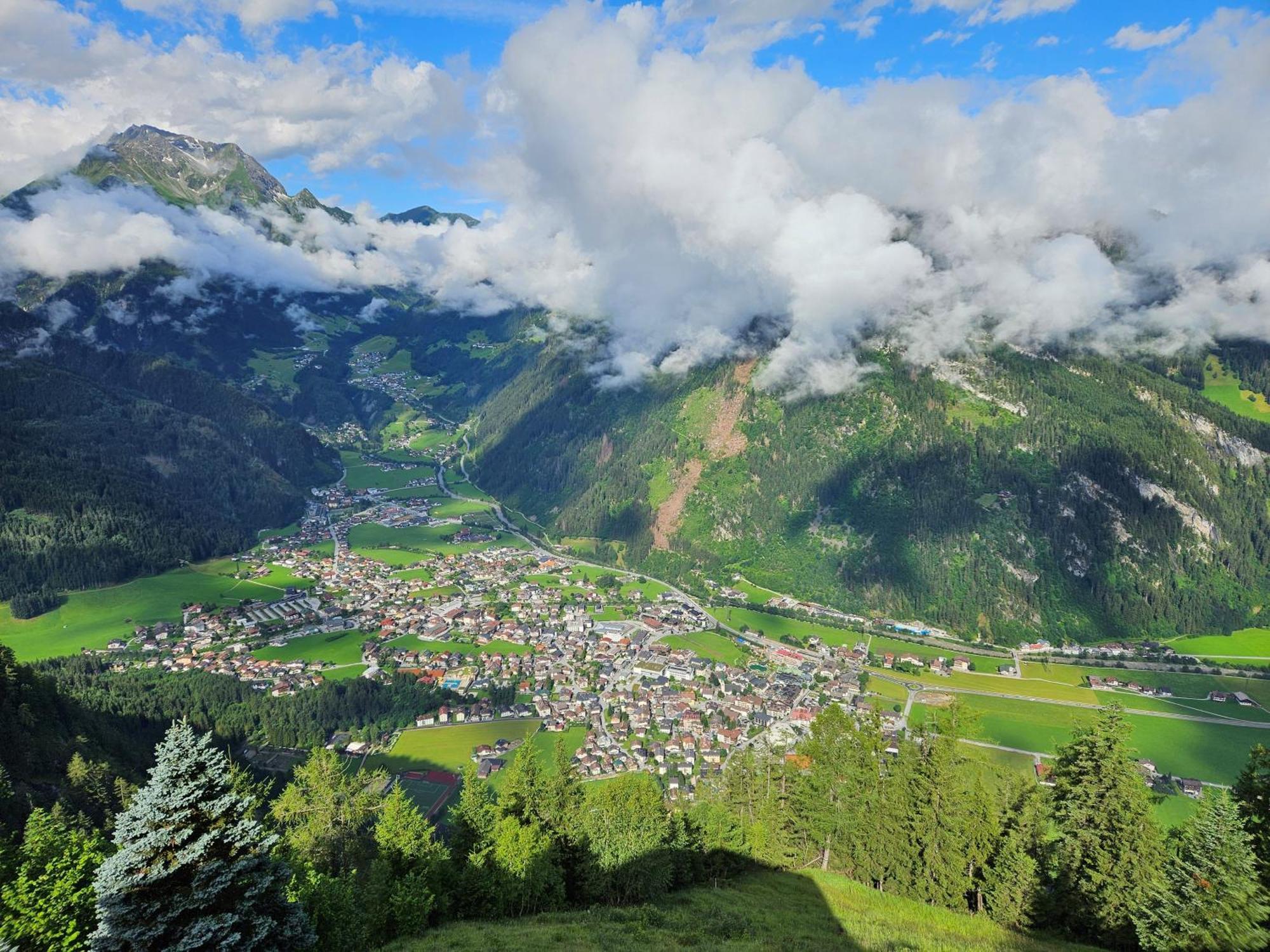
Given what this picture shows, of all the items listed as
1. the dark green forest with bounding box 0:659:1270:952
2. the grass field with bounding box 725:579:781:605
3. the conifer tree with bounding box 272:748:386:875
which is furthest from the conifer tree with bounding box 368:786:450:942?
the grass field with bounding box 725:579:781:605

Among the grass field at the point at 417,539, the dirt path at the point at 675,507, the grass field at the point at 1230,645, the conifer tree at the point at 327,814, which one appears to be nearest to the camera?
the conifer tree at the point at 327,814

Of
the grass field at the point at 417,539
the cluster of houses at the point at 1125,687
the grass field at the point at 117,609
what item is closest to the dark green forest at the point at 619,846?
the grass field at the point at 117,609

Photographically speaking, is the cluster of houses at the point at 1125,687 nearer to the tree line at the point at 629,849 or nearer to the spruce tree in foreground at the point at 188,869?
the tree line at the point at 629,849

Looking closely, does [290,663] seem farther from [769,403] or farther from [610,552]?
[769,403]

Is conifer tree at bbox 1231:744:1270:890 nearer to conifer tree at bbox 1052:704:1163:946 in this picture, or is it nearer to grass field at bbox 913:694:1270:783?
conifer tree at bbox 1052:704:1163:946

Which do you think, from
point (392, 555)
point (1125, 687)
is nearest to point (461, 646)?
point (392, 555)

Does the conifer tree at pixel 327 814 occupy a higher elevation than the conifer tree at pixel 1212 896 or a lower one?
lower
